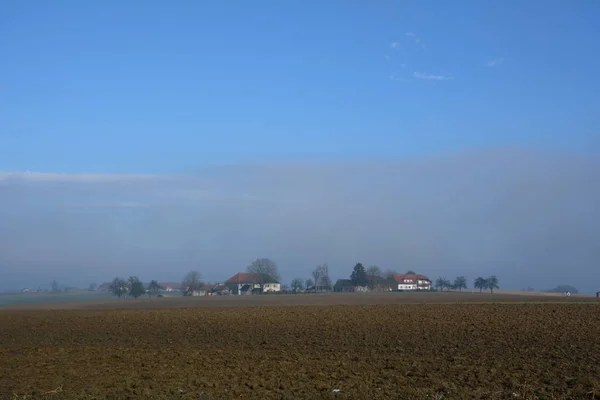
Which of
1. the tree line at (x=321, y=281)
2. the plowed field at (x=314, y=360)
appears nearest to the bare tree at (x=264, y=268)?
the tree line at (x=321, y=281)

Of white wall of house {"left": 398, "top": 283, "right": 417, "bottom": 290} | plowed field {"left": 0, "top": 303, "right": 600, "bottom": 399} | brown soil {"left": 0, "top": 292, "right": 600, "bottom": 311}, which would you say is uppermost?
plowed field {"left": 0, "top": 303, "right": 600, "bottom": 399}

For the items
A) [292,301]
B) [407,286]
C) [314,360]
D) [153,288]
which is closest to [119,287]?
[153,288]

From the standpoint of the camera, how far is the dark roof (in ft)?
517

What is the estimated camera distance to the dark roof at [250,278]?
517 ft

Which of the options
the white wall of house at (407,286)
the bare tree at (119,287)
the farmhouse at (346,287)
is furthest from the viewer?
the white wall of house at (407,286)

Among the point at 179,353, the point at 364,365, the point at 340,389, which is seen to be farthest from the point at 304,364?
the point at 179,353

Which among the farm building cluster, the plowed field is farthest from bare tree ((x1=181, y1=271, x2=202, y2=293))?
the plowed field

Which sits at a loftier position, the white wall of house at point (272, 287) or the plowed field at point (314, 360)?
the plowed field at point (314, 360)

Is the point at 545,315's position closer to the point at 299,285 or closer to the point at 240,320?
the point at 240,320

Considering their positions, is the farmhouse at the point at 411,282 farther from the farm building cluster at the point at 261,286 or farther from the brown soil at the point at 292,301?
the brown soil at the point at 292,301

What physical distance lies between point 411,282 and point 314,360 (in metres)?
159

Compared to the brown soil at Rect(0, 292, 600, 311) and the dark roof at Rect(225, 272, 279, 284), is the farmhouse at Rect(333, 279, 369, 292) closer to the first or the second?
the dark roof at Rect(225, 272, 279, 284)

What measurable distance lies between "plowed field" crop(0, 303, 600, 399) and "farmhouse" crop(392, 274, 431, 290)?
135537 mm

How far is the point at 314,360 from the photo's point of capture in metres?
21.7
